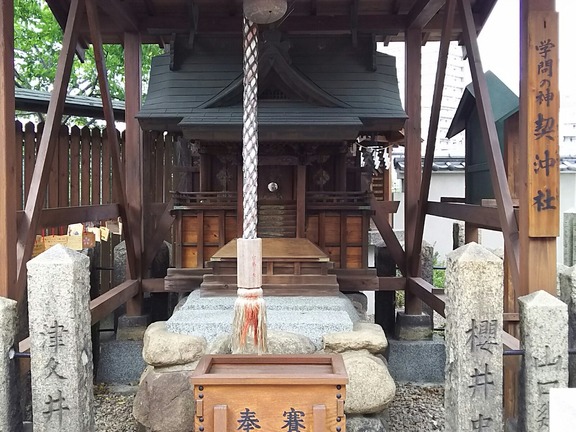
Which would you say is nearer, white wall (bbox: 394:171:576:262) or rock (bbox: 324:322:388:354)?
rock (bbox: 324:322:388:354)

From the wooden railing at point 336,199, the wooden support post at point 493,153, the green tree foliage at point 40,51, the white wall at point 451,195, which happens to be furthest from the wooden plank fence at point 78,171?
the white wall at point 451,195

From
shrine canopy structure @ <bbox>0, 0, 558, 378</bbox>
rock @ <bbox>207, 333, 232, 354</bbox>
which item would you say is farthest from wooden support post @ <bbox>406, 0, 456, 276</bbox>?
rock @ <bbox>207, 333, 232, 354</bbox>

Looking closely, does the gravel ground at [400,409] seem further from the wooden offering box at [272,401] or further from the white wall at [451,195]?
the white wall at [451,195]

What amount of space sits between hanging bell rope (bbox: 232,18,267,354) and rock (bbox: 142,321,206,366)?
3.09 feet

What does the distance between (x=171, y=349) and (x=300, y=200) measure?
9.76 ft

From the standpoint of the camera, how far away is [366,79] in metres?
6.92

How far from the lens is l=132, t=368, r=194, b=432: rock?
4.05 metres

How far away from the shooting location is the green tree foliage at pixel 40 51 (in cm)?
1244

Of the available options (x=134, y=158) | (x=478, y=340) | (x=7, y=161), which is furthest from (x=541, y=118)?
(x=134, y=158)

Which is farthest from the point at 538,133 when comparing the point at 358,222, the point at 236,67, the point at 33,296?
the point at 236,67

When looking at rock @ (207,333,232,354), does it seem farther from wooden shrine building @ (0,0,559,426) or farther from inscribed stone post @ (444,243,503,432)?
inscribed stone post @ (444,243,503,432)

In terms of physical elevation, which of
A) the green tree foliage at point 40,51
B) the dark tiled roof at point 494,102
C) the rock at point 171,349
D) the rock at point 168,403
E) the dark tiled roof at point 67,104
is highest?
the green tree foliage at point 40,51

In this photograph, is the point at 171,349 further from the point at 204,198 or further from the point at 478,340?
the point at 204,198

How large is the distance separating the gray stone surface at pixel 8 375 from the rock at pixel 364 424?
97.4 inches
